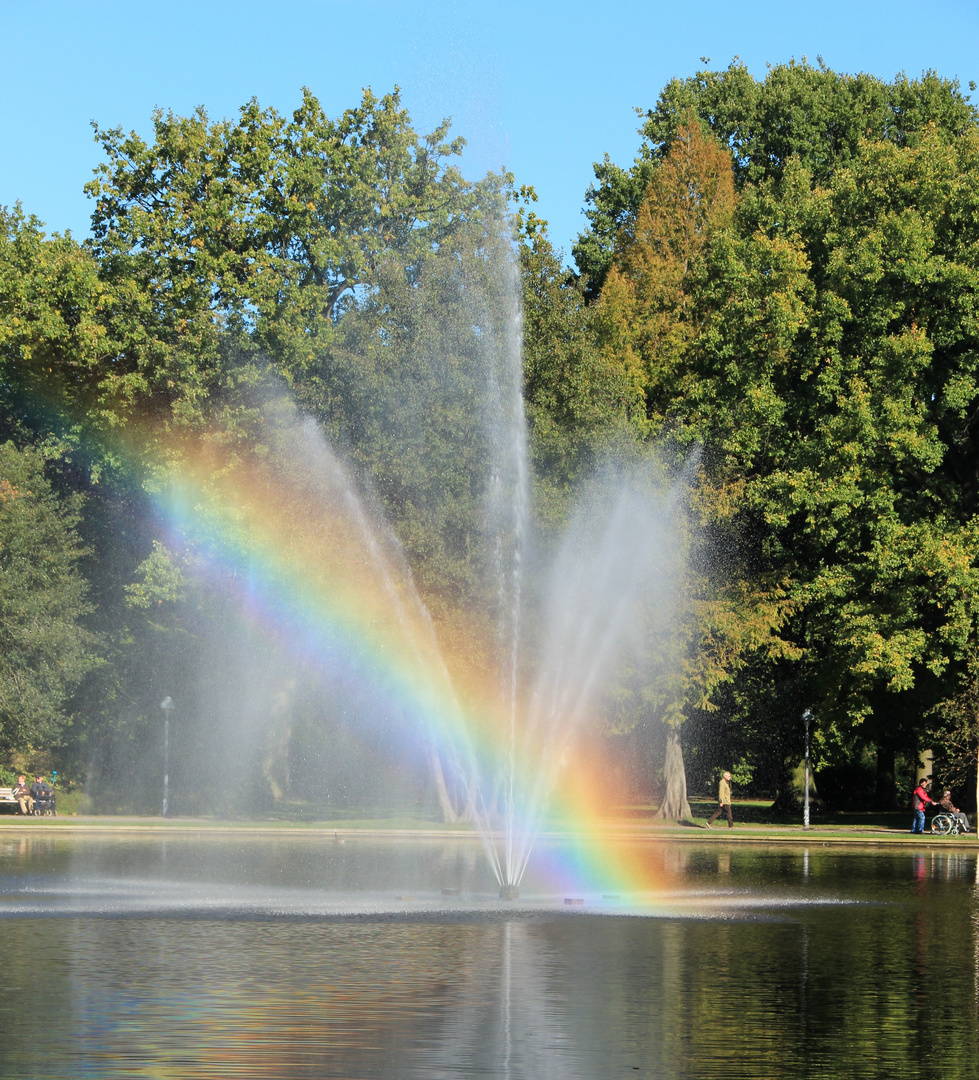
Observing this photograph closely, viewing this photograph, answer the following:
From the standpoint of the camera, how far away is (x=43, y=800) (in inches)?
1825

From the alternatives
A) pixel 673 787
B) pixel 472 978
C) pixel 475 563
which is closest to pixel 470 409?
pixel 475 563

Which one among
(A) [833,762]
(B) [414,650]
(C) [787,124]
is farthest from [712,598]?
(C) [787,124]

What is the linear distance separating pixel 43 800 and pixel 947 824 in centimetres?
2757

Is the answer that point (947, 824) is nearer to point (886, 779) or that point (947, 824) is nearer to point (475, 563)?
point (475, 563)

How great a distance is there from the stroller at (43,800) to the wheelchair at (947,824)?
2681 cm

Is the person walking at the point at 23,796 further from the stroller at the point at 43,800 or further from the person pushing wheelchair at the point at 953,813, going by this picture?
the person pushing wheelchair at the point at 953,813

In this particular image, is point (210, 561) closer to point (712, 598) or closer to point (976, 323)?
point (712, 598)

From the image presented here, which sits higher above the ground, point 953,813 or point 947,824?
point 953,813

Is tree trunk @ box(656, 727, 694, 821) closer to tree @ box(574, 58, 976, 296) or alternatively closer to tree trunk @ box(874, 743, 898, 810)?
tree trunk @ box(874, 743, 898, 810)

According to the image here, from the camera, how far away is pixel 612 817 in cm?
5112

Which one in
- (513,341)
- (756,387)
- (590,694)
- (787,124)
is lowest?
(590,694)

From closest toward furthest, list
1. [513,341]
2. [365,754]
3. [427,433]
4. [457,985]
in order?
[457,985] < [513,341] < [427,433] < [365,754]

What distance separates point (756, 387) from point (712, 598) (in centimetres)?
729

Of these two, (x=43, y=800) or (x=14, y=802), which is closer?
(x=43, y=800)
